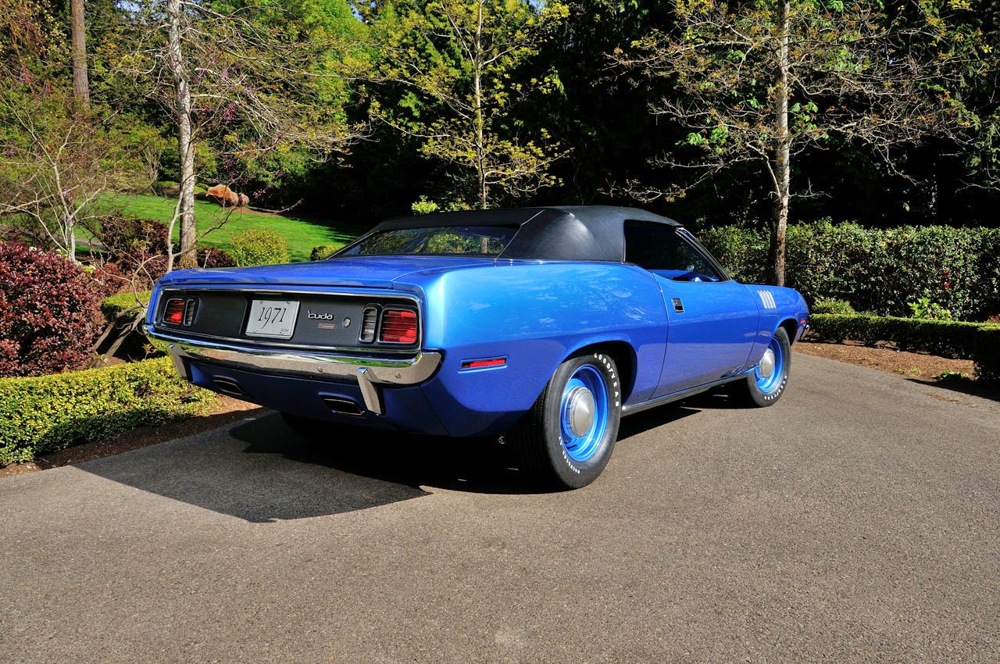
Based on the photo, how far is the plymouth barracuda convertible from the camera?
2.98 m

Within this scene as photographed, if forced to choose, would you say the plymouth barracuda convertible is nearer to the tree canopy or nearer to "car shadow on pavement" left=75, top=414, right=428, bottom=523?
"car shadow on pavement" left=75, top=414, right=428, bottom=523

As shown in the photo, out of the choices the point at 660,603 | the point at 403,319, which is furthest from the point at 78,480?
the point at 660,603

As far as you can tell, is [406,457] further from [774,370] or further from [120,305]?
[120,305]

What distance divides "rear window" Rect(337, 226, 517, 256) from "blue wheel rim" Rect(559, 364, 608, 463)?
81 centimetres

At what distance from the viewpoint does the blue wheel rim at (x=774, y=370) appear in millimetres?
6102

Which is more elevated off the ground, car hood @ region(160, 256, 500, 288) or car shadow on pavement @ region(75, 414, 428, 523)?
car hood @ region(160, 256, 500, 288)

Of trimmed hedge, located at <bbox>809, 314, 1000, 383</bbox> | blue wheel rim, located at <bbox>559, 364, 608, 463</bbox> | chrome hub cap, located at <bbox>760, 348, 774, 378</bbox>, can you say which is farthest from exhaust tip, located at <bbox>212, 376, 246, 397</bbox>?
trimmed hedge, located at <bbox>809, 314, 1000, 383</bbox>

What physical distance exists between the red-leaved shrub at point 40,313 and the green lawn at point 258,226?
375 inches

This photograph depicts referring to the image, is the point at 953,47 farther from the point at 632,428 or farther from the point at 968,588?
the point at 968,588

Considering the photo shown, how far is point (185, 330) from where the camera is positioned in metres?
3.71

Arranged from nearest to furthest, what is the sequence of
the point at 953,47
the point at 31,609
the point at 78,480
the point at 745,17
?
1. the point at 31,609
2. the point at 78,480
3. the point at 745,17
4. the point at 953,47

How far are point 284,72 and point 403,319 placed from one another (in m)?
9.29

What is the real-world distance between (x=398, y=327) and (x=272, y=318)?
2.35ft

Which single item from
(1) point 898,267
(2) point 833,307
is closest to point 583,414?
(2) point 833,307
